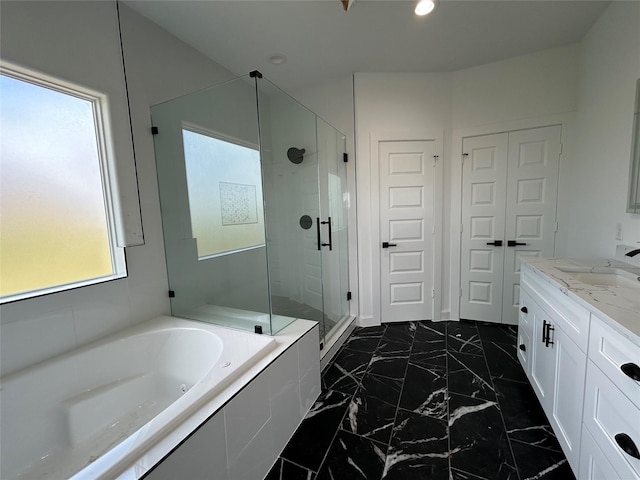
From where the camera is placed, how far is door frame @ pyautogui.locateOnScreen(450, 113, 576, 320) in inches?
93.7

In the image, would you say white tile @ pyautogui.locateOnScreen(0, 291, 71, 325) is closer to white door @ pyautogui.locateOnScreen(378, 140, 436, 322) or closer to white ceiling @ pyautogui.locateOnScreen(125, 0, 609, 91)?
white ceiling @ pyautogui.locateOnScreen(125, 0, 609, 91)

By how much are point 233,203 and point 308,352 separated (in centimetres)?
123

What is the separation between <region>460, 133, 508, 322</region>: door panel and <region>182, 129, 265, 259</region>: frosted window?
7.04 ft

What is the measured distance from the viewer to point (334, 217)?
9.03 ft

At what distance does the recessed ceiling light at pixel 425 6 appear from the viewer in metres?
1.67

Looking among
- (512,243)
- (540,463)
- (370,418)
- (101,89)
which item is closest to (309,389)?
(370,418)

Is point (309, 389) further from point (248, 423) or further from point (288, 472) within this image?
point (248, 423)

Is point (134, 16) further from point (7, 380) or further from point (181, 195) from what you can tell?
point (7, 380)

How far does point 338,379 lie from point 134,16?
284 cm

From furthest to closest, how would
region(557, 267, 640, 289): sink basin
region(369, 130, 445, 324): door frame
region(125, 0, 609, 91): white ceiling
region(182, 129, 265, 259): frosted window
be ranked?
region(369, 130, 445, 324): door frame < region(182, 129, 265, 259): frosted window < region(125, 0, 609, 91): white ceiling < region(557, 267, 640, 289): sink basin

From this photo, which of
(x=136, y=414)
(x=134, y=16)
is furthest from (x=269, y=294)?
(x=134, y=16)

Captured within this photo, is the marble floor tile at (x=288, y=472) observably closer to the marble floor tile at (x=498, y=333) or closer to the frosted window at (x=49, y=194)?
the frosted window at (x=49, y=194)

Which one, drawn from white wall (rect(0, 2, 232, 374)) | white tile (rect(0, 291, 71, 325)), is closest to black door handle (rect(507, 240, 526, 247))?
white wall (rect(0, 2, 232, 374))

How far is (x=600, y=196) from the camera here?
1977 millimetres
